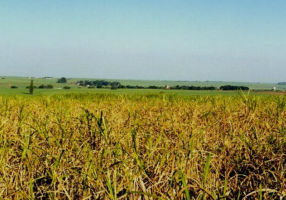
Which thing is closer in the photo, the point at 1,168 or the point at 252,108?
the point at 1,168

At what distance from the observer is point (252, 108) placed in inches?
191

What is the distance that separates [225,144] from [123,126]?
4.53 feet

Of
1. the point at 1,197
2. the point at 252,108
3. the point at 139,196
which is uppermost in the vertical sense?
the point at 252,108

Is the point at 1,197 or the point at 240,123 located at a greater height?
the point at 240,123

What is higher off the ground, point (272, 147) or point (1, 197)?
point (272, 147)

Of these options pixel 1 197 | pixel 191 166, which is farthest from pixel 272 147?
pixel 1 197

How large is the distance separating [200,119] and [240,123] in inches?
22.2

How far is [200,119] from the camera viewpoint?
438 cm

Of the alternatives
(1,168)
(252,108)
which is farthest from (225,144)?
(252,108)

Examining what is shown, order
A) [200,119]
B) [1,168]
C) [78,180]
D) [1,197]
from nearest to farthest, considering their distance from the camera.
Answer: [1,197] < [78,180] < [1,168] < [200,119]

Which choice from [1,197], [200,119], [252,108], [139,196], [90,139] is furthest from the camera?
[252,108]

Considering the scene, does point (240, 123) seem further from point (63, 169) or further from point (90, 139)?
point (63, 169)

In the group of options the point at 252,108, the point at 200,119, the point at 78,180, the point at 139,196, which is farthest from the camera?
the point at 252,108

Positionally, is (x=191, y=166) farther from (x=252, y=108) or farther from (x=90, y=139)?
(x=252, y=108)
